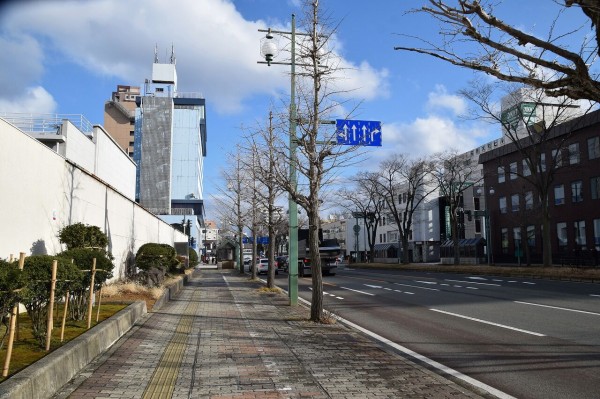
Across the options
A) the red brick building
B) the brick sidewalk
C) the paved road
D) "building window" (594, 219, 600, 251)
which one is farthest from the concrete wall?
"building window" (594, 219, 600, 251)

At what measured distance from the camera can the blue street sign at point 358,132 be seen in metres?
13.6

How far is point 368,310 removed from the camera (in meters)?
15.0

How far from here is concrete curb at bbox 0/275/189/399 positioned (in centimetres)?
475

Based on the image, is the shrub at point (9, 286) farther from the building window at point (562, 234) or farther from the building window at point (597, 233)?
the building window at point (562, 234)

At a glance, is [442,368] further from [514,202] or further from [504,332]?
[514,202]

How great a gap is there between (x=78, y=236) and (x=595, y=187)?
41.9 meters

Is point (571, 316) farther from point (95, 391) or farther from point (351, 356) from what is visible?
point (95, 391)

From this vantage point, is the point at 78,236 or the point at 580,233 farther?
the point at 580,233

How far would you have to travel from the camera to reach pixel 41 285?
6.84 meters

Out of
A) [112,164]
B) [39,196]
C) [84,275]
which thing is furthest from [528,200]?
[84,275]

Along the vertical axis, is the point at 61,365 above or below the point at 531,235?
below

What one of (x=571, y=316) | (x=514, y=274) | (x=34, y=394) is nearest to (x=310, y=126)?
(x=571, y=316)

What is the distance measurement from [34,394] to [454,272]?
38410 millimetres

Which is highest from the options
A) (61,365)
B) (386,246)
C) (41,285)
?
(386,246)
